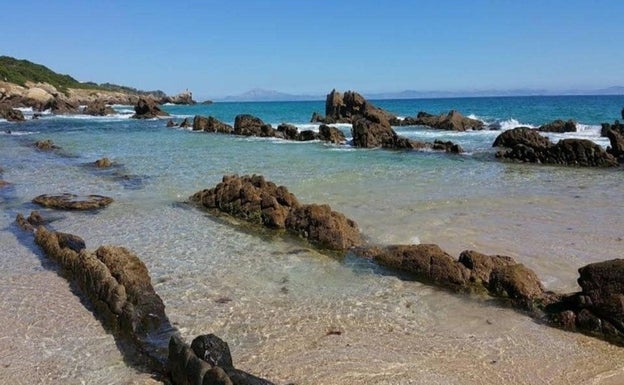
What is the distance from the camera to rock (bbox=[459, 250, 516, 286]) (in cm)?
1059

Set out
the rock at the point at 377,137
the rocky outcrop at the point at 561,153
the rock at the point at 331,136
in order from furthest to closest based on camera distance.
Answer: the rock at the point at 331,136 < the rock at the point at 377,137 < the rocky outcrop at the point at 561,153

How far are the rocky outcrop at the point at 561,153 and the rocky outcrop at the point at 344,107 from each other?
35744 millimetres

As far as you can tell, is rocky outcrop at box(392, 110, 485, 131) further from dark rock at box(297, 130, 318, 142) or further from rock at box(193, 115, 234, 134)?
rock at box(193, 115, 234, 134)

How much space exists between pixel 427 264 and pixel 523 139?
26744 millimetres

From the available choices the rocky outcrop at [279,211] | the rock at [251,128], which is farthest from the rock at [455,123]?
the rocky outcrop at [279,211]

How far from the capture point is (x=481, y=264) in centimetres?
1077

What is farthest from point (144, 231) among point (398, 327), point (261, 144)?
point (261, 144)

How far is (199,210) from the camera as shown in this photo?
1772 cm

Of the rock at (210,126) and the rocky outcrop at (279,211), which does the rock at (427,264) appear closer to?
the rocky outcrop at (279,211)

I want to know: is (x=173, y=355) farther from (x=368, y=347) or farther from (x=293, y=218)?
(x=293, y=218)

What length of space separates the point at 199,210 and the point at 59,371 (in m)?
10.6

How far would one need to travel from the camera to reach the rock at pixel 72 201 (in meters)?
17.9

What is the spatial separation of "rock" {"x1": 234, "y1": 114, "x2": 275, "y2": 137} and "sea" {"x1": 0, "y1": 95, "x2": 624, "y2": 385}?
28787 mm

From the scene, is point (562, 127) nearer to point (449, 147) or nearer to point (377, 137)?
point (377, 137)
